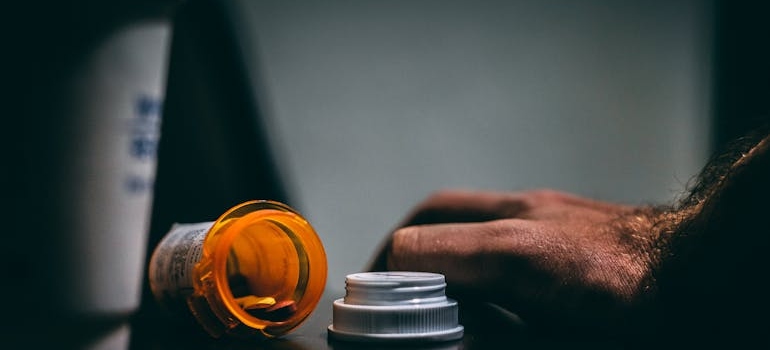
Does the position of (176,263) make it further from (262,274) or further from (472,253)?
(472,253)

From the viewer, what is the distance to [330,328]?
373mm

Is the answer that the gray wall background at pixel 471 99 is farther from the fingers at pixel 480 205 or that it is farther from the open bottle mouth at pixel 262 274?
the open bottle mouth at pixel 262 274

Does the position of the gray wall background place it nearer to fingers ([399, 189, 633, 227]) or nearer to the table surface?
fingers ([399, 189, 633, 227])

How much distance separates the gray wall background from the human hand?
0.54 m

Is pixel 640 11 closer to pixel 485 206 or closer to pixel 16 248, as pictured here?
pixel 485 206

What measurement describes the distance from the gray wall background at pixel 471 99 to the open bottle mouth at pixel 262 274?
553 mm

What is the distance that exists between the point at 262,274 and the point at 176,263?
47 millimetres

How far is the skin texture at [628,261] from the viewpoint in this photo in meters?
0.31

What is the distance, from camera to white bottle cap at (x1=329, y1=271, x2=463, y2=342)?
1.14 ft

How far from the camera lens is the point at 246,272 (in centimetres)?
42

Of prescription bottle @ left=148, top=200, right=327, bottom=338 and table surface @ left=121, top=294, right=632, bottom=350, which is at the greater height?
prescription bottle @ left=148, top=200, right=327, bottom=338

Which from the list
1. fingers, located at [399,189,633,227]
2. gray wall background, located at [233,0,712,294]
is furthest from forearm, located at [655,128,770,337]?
gray wall background, located at [233,0,712,294]

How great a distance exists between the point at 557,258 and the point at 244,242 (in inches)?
7.0

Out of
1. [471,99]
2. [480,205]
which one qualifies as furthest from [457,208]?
[471,99]
